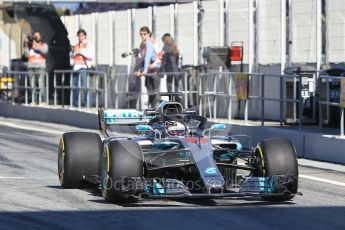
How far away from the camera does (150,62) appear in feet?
78.8

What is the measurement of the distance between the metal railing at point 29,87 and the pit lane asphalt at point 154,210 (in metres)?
14.2

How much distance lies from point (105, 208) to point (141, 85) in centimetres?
1277

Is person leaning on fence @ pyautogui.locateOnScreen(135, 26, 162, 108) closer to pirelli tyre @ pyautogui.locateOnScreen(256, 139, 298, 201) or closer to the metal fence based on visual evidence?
the metal fence

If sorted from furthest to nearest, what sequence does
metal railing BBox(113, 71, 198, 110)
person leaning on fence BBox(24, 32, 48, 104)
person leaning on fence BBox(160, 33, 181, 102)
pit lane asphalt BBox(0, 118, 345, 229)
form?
person leaning on fence BBox(24, 32, 48, 104), person leaning on fence BBox(160, 33, 181, 102), metal railing BBox(113, 71, 198, 110), pit lane asphalt BBox(0, 118, 345, 229)

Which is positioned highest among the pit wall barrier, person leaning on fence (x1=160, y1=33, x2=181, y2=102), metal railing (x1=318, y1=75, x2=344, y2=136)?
person leaning on fence (x1=160, y1=33, x2=181, y2=102)

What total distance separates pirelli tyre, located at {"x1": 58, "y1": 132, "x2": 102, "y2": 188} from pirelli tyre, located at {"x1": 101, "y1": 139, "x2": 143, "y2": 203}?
1.21 m

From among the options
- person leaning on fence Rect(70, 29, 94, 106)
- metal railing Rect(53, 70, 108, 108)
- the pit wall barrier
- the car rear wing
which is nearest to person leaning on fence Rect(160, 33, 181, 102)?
the pit wall barrier

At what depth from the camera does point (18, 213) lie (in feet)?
38.1

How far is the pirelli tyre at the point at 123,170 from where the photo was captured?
39.0 feet

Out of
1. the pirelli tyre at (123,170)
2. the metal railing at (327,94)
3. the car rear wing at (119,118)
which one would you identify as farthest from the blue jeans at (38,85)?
the pirelli tyre at (123,170)

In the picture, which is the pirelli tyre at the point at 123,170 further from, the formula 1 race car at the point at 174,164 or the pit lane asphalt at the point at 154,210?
the pit lane asphalt at the point at 154,210

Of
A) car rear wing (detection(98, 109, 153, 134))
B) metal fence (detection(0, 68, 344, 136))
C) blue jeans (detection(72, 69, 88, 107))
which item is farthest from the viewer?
blue jeans (detection(72, 69, 88, 107))

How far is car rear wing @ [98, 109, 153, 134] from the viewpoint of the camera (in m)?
14.4

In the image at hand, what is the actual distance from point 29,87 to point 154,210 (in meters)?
18.2
